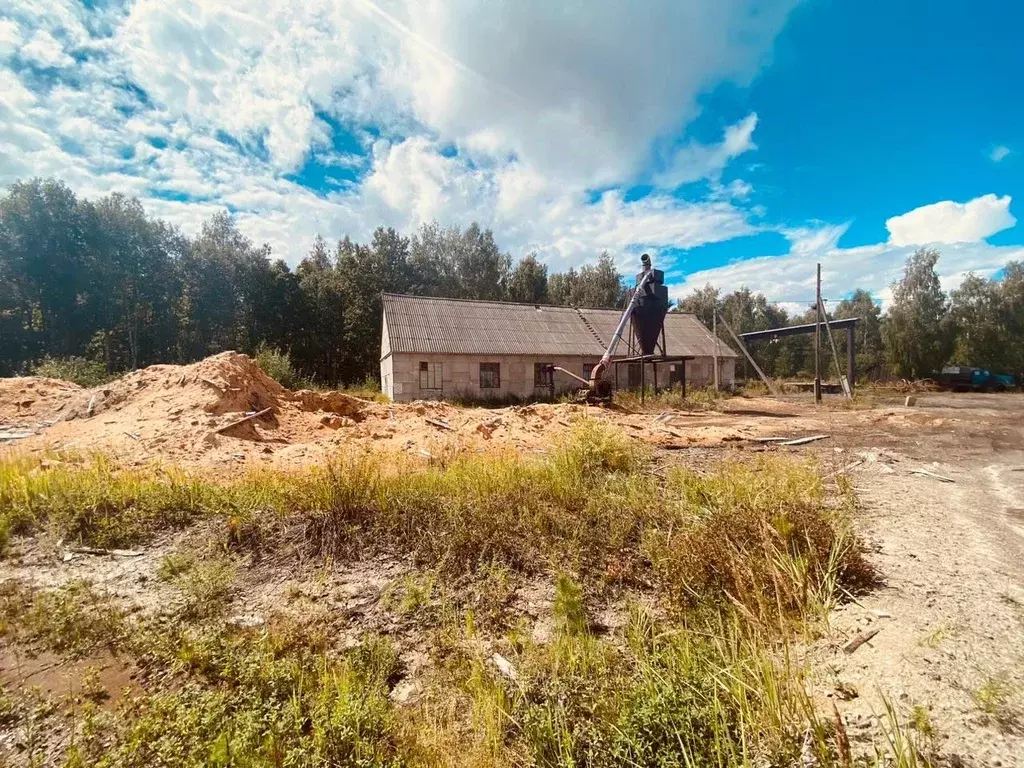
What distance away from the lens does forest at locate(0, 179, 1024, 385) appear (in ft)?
91.4

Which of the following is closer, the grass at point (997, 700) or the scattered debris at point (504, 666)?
the grass at point (997, 700)

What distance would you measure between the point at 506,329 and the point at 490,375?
121 inches

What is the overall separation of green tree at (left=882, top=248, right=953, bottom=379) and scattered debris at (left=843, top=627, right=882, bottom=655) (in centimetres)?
4325

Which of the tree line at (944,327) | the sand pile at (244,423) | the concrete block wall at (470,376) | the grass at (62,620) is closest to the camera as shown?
the grass at (62,620)

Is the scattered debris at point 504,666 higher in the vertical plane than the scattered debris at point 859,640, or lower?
lower

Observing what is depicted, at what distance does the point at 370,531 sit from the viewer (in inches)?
195

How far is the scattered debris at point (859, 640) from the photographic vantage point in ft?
8.89

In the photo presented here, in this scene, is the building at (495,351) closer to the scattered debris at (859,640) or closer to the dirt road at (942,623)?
the dirt road at (942,623)

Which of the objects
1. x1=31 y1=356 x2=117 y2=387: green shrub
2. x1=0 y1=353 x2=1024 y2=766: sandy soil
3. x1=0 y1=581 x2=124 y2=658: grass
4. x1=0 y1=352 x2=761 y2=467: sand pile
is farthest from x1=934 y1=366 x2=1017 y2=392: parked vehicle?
x1=31 y1=356 x2=117 y2=387: green shrub

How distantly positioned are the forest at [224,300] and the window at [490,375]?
7478 millimetres

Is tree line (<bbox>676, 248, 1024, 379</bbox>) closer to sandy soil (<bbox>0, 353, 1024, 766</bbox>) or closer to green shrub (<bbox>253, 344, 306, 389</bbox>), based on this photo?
sandy soil (<bbox>0, 353, 1024, 766</bbox>)

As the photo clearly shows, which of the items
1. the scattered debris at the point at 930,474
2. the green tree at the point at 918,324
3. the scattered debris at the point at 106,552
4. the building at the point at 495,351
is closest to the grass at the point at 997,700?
the scattered debris at the point at 930,474

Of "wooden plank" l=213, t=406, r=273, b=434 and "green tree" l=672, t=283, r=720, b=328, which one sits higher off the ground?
"green tree" l=672, t=283, r=720, b=328

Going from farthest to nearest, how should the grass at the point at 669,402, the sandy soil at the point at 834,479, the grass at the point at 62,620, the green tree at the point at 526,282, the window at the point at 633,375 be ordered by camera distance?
the green tree at the point at 526,282, the window at the point at 633,375, the grass at the point at 669,402, the grass at the point at 62,620, the sandy soil at the point at 834,479
